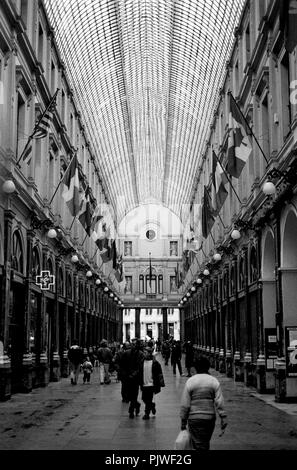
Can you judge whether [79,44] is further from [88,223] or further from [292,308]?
[292,308]

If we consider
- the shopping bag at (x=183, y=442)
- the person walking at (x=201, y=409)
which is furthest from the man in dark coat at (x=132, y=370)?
the shopping bag at (x=183, y=442)

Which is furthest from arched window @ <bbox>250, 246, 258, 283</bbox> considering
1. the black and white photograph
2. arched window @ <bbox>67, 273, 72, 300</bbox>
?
arched window @ <bbox>67, 273, 72, 300</bbox>

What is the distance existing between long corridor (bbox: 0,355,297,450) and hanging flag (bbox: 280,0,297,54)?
817 cm

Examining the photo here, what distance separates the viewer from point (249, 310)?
93.5 feet

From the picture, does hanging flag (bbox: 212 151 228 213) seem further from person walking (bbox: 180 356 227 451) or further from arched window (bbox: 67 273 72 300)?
person walking (bbox: 180 356 227 451)

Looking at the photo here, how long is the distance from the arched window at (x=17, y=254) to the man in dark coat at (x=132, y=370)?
23.3 ft

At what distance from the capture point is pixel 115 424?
1591 cm

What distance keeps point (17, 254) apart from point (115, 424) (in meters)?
10.6

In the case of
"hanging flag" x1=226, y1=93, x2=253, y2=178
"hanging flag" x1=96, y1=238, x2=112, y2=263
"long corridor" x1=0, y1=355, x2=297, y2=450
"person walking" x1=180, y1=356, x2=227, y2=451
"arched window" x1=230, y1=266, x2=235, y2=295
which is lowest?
"long corridor" x1=0, y1=355, x2=297, y2=450

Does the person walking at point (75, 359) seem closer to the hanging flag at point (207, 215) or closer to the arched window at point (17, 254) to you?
the arched window at point (17, 254)

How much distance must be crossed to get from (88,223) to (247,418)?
672 inches

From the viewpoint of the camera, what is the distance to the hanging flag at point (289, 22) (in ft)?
46.4

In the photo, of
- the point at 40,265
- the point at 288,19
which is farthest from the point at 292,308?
the point at 40,265

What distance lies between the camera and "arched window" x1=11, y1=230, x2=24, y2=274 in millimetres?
24156
